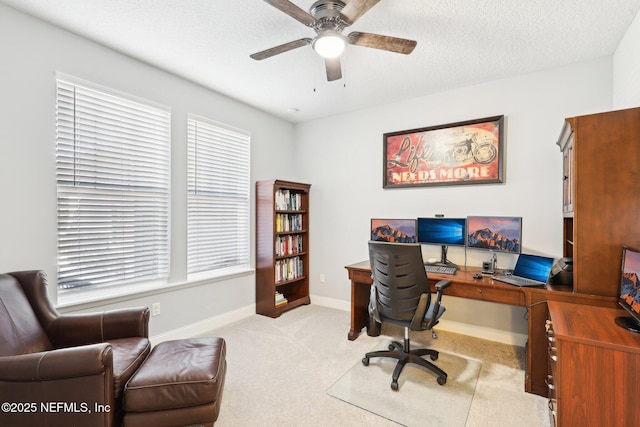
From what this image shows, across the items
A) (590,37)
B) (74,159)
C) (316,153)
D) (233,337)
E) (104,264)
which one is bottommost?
(233,337)

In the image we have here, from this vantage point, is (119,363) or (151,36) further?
(151,36)

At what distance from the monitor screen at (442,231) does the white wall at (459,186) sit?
0.24 meters

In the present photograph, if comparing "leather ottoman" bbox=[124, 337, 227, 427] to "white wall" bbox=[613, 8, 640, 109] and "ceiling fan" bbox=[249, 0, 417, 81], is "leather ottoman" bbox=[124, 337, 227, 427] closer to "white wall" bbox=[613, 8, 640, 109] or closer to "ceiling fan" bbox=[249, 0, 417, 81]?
"ceiling fan" bbox=[249, 0, 417, 81]

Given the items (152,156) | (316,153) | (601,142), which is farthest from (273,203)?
(601,142)

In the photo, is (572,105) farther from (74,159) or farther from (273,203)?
(74,159)

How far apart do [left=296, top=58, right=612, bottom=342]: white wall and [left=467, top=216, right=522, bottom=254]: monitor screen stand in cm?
20

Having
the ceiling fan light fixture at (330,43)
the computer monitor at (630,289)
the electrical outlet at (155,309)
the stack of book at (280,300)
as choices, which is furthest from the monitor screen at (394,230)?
the electrical outlet at (155,309)

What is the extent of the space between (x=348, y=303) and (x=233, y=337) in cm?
153

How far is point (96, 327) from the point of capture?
6.11ft

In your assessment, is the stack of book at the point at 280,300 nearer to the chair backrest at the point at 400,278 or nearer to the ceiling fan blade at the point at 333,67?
the chair backrest at the point at 400,278

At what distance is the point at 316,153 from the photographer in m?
4.15

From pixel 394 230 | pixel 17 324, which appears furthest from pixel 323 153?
pixel 17 324

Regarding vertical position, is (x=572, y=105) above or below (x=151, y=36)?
below

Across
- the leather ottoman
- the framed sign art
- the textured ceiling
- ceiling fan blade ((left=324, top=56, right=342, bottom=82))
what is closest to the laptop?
the framed sign art
